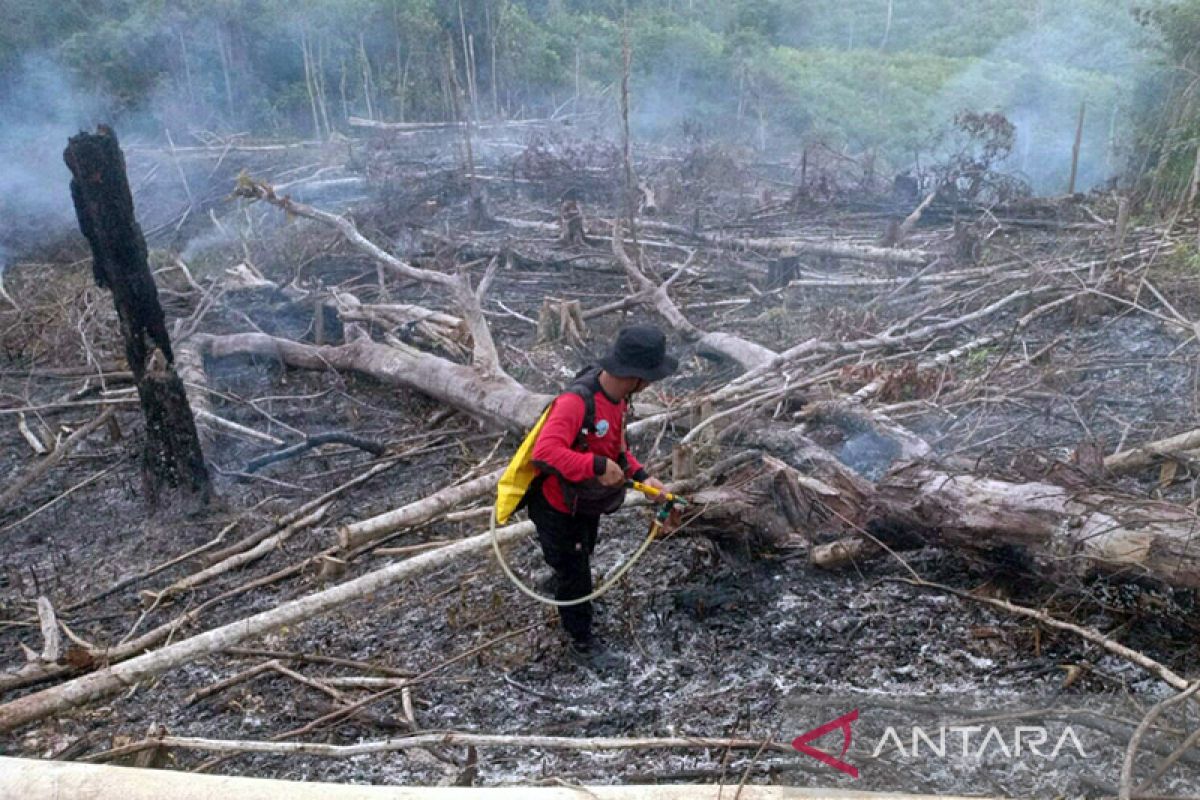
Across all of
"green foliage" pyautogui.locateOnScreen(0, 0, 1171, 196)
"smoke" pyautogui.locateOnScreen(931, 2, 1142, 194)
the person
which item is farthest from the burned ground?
"green foliage" pyautogui.locateOnScreen(0, 0, 1171, 196)

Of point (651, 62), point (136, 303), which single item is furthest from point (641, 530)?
point (651, 62)

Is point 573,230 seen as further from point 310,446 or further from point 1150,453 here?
point 1150,453

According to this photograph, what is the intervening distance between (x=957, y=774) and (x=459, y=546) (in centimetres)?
260

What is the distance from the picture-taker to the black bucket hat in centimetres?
345

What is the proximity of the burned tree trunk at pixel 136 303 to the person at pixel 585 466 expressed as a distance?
10.8ft

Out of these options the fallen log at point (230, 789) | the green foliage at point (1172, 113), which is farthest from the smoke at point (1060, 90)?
the fallen log at point (230, 789)

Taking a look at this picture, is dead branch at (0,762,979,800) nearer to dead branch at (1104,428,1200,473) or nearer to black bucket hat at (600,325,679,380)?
black bucket hat at (600,325,679,380)

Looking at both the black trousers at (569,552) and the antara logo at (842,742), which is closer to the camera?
the antara logo at (842,742)

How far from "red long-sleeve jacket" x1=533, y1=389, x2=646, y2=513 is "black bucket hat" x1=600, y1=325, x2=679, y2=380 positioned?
209 mm

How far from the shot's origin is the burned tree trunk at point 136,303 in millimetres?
5457

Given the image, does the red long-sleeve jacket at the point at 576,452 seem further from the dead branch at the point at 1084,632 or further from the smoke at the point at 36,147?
the smoke at the point at 36,147

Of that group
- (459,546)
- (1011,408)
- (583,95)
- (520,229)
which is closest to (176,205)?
(520,229)

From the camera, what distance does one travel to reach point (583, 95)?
80.7 feet

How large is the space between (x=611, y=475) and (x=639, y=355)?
1.67 feet
